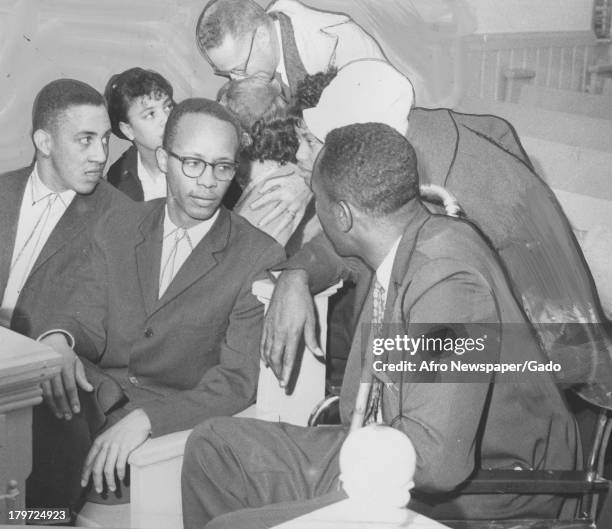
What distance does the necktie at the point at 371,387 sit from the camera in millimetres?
2521

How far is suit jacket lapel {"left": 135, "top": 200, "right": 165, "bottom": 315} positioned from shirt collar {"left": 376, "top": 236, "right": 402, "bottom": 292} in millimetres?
550

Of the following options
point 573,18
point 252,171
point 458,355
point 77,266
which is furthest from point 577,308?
point 77,266

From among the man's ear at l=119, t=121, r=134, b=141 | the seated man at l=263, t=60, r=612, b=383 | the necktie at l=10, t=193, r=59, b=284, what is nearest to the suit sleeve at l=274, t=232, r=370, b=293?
the seated man at l=263, t=60, r=612, b=383

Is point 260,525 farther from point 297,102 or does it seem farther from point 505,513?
point 297,102

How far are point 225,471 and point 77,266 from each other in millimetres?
631

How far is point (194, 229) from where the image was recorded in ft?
8.42

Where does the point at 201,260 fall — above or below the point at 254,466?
above

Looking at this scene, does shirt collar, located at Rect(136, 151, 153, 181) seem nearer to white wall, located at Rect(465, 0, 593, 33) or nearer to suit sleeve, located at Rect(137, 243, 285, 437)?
suit sleeve, located at Rect(137, 243, 285, 437)

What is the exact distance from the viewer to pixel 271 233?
2.56m

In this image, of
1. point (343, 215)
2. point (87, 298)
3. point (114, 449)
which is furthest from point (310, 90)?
point (114, 449)

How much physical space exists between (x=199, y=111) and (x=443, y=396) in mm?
890

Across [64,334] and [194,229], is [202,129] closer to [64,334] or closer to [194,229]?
[194,229]

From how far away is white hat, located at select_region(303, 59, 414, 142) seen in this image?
246cm

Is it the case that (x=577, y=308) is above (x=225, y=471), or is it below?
above
